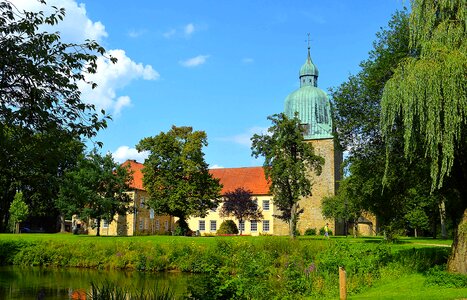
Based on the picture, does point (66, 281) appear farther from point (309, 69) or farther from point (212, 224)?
point (309, 69)

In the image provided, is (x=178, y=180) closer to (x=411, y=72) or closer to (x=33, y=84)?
(x=411, y=72)

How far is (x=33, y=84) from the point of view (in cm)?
661

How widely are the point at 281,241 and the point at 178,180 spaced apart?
18077mm

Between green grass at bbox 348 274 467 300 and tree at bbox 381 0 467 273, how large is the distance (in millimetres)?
2477

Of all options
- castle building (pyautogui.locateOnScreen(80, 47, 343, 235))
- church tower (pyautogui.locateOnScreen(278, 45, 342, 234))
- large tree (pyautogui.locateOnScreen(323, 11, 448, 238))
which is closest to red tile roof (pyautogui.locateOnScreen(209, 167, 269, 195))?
castle building (pyautogui.locateOnScreen(80, 47, 343, 235))

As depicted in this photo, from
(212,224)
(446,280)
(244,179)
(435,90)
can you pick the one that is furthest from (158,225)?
(435,90)

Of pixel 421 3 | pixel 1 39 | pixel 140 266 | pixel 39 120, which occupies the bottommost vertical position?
pixel 140 266

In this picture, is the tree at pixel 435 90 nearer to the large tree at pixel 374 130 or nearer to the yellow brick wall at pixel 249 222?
the large tree at pixel 374 130

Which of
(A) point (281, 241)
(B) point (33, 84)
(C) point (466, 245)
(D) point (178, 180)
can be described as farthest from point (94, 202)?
(B) point (33, 84)

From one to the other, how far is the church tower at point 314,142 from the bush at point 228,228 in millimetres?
7289

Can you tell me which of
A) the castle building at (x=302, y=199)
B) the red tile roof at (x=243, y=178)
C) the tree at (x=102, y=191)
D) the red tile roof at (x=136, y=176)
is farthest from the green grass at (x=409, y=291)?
the red tile roof at (x=243, y=178)

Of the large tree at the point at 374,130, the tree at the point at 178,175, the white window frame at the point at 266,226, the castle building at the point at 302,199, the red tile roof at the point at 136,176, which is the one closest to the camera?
the large tree at the point at 374,130

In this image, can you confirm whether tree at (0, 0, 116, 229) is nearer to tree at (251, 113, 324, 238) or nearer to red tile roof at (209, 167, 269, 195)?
tree at (251, 113, 324, 238)

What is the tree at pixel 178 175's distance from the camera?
Answer: 3781 cm
